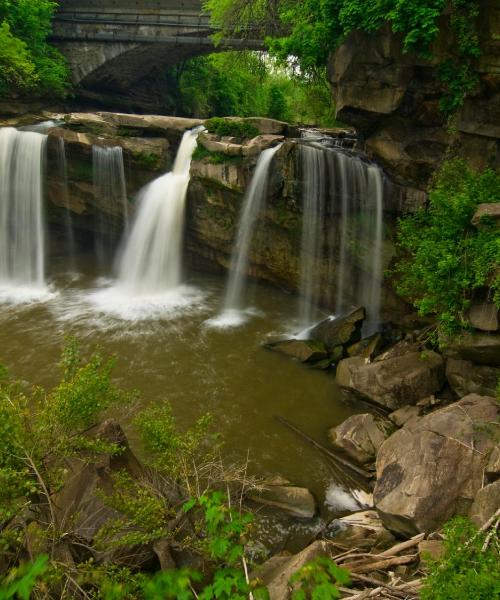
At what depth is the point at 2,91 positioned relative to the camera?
1823 centimetres

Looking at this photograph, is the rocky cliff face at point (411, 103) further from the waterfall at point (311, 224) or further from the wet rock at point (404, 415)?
the wet rock at point (404, 415)

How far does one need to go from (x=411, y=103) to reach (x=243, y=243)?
672 cm

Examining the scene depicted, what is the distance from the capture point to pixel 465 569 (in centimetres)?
382

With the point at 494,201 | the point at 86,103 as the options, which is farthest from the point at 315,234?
A: the point at 86,103

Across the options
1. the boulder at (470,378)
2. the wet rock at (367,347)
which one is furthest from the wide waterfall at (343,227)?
the boulder at (470,378)

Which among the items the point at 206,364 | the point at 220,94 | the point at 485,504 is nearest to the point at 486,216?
the point at 485,504

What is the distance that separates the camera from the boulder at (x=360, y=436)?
307 inches

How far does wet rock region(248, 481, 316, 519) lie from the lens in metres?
6.65

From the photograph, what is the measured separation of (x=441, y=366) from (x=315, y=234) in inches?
231

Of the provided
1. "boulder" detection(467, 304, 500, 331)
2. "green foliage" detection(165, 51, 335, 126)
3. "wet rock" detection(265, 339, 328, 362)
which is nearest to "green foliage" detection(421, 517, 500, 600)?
"boulder" detection(467, 304, 500, 331)

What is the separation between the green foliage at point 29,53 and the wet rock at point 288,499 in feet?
64.7

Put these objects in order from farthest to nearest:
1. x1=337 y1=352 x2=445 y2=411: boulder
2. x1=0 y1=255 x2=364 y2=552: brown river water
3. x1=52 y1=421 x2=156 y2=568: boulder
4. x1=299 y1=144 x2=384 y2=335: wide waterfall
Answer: x1=299 y1=144 x2=384 y2=335: wide waterfall → x1=337 y1=352 x2=445 y2=411: boulder → x1=0 y1=255 x2=364 y2=552: brown river water → x1=52 y1=421 x2=156 y2=568: boulder

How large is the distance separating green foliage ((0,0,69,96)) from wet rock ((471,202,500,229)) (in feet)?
63.2

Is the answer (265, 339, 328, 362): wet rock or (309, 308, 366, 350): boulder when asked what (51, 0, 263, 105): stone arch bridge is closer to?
(309, 308, 366, 350): boulder
